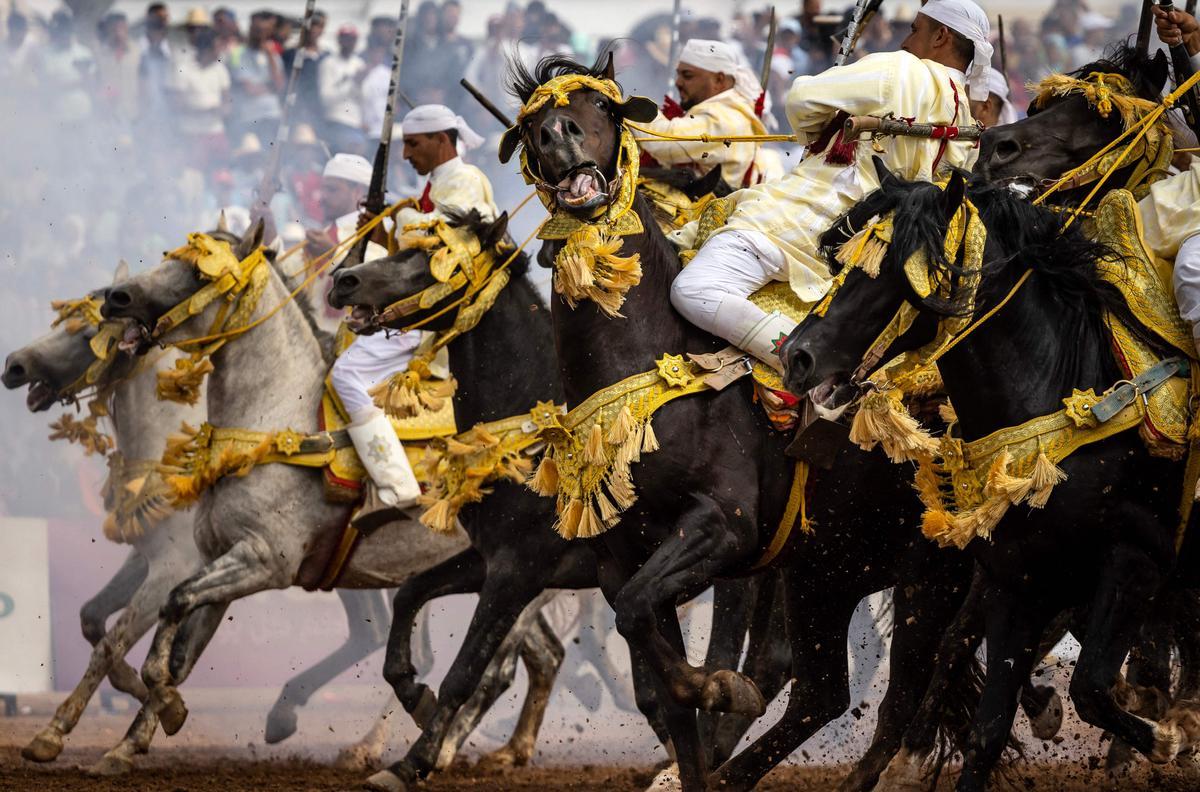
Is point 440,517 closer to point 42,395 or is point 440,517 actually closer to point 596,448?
point 596,448

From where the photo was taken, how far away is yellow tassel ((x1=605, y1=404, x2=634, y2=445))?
228 inches

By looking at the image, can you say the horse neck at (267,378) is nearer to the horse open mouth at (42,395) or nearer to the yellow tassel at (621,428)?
the horse open mouth at (42,395)

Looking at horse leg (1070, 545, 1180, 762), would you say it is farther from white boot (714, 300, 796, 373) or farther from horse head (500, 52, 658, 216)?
horse head (500, 52, 658, 216)

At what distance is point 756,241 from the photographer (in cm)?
622

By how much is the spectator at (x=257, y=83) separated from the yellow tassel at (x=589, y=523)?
9718mm

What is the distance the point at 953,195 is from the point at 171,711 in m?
4.40

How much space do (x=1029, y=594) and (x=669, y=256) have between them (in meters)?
1.70

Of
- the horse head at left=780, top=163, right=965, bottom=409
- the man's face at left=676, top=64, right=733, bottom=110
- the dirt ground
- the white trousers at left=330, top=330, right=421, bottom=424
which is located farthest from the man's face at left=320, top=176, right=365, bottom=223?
the horse head at left=780, top=163, right=965, bottom=409

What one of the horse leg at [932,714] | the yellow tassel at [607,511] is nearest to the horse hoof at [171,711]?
the yellow tassel at [607,511]

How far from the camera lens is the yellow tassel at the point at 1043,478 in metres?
5.29

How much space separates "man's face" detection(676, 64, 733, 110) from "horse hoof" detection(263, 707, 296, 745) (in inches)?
162

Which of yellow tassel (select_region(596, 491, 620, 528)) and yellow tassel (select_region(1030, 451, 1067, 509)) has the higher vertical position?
yellow tassel (select_region(1030, 451, 1067, 509))

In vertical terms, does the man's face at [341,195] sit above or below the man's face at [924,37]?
below

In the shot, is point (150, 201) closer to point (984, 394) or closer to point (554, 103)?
point (554, 103)
